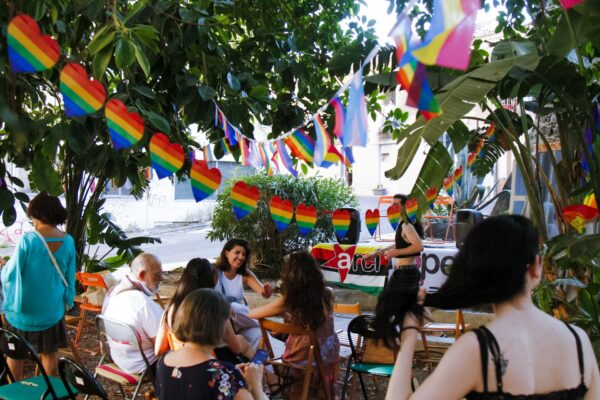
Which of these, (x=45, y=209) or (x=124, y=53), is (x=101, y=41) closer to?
(x=124, y=53)

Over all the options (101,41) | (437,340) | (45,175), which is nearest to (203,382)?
(101,41)

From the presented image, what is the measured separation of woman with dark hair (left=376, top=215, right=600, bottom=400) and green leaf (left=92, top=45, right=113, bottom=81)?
85.9 inches

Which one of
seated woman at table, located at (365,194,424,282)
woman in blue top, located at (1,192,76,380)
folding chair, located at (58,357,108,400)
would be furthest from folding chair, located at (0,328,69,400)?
seated woman at table, located at (365,194,424,282)

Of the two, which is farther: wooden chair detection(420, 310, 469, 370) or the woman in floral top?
wooden chair detection(420, 310, 469, 370)

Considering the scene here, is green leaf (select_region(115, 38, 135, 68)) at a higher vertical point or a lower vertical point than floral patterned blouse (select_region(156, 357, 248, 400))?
higher

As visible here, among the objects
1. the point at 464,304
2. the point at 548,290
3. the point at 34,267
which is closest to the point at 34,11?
the point at 34,267

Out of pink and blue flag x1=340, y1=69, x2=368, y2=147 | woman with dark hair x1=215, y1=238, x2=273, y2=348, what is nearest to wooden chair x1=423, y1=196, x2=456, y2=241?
woman with dark hair x1=215, y1=238, x2=273, y2=348

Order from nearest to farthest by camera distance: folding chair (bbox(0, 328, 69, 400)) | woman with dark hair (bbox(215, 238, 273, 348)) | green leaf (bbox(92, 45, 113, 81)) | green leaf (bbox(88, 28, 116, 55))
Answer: green leaf (bbox(88, 28, 116, 55))
green leaf (bbox(92, 45, 113, 81))
folding chair (bbox(0, 328, 69, 400))
woman with dark hair (bbox(215, 238, 273, 348))

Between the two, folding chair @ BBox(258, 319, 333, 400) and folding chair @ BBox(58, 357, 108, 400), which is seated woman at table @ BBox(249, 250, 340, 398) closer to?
folding chair @ BBox(258, 319, 333, 400)

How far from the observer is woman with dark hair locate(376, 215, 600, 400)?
1603 mm

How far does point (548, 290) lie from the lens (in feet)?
12.4

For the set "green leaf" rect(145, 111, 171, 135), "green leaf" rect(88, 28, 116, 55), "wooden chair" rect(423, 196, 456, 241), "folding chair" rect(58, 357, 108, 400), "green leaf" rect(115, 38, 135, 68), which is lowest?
"folding chair" rect(58, 357, 108, 400)

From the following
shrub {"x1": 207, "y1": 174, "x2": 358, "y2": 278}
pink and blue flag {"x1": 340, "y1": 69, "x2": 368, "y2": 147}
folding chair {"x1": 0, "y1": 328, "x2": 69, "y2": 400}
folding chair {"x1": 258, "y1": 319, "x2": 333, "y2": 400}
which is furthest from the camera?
shrub {"x1": 207, "y1": 174, "x2": 358, "y2": 278}

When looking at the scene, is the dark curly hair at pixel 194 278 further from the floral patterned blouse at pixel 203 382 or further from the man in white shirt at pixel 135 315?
the floral patterned blouse at pixel 203 382
